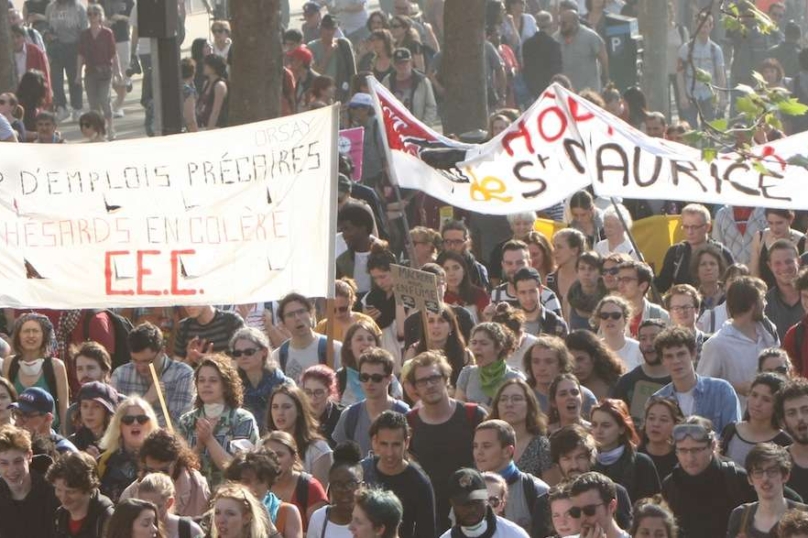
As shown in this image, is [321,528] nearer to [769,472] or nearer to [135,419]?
[135,419]

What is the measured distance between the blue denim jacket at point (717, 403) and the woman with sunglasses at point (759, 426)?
0.41 m

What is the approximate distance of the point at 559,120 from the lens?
14062 mm

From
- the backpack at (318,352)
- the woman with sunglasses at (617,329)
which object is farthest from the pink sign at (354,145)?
the woman with sunglasses at (617,329)

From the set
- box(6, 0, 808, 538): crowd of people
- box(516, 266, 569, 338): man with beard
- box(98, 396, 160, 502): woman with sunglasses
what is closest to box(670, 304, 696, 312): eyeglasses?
box(6, 0, 808, 538): crowd of people

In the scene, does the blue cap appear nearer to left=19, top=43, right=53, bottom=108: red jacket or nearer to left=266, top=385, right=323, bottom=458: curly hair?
left=266, top=385, right=323, bottom=458: curly hair

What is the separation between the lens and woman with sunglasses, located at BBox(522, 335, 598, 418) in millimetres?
11336

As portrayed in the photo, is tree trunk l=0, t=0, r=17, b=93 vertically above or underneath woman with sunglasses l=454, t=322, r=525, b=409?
underneath

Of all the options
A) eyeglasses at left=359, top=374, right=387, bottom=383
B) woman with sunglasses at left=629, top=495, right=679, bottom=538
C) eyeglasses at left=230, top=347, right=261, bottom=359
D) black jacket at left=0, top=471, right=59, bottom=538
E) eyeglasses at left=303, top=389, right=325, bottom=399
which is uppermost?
woman with sunglasses at left=629, top=495, right=679, bottom=538

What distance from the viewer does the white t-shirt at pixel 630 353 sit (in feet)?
39.5

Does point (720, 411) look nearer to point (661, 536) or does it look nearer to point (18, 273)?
point (661, 536)

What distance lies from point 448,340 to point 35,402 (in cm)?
247

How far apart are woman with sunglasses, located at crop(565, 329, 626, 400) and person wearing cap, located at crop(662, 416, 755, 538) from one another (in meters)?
1.69

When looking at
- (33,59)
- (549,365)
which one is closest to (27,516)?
(549,365)

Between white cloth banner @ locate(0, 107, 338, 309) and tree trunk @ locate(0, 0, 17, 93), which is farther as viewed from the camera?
tree trunk @ locate(0, 0, 17, 93)
